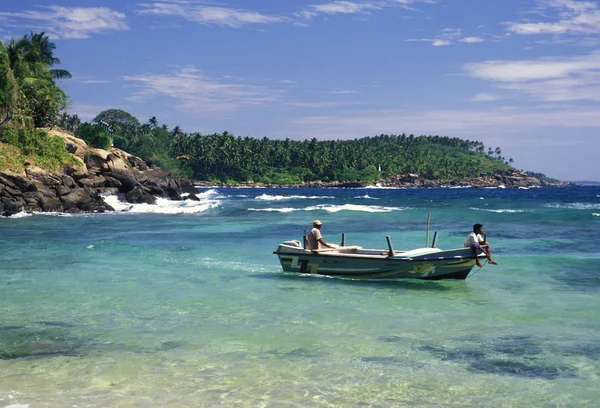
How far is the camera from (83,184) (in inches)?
2135

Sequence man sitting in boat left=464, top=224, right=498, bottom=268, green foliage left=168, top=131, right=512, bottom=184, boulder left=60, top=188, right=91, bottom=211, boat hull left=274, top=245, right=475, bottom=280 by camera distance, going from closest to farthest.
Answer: man sitting in boat left=464, top=224, right=498, bottom=268
boat hull left=274, top=245, right=475, bottom=280
boulder left=60, top=188, right=91, bottom=211
green foliage left=168, top=131, right=512, bottom=184

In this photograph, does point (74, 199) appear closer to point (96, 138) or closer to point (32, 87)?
point (32, 87)

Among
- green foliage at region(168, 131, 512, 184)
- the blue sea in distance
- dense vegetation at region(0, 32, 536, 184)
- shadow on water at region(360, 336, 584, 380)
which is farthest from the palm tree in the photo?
green foliage at region(168, 131, 512, 184)

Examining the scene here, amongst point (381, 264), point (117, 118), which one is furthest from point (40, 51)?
point (117, 118)

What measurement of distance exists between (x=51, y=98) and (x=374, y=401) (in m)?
57.0

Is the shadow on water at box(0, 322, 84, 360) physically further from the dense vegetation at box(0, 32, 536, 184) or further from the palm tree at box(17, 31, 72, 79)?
the palm tree at box(17, 31, 72, 79)

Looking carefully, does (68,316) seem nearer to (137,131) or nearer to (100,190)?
(100,190)

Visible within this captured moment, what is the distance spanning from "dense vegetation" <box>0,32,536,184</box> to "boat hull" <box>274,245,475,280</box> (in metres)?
35.8

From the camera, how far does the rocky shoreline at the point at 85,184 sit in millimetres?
46312

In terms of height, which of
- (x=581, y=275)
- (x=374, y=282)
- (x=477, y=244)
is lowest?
(x=374, y=282)

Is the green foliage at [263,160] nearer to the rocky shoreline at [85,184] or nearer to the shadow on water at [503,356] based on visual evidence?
the rocky shoreline at [85,184]

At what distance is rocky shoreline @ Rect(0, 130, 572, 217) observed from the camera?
46.3m

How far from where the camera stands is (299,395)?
28.8 feet

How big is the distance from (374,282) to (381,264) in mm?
580
